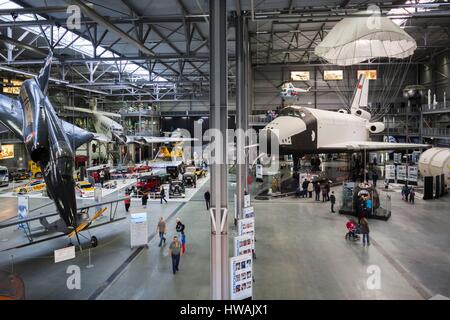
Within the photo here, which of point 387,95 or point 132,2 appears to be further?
point 387,95

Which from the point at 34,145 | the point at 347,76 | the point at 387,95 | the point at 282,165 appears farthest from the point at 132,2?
the point at 387,95

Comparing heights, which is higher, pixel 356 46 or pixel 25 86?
pixel 356 46

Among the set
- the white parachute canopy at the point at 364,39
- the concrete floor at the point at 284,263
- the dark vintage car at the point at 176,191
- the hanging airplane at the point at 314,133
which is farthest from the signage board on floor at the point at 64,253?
the hanging airplane at the point at 314,133

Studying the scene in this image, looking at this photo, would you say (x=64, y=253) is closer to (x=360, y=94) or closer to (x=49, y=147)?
(x=49, y=147)

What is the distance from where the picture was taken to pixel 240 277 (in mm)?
6742

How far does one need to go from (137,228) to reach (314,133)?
13390 mm

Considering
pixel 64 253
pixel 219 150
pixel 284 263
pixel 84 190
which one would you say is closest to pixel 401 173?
pixel 284 263

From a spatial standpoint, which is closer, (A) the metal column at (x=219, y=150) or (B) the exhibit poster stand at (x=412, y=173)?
(A) the metal column at (x=219, y=150)

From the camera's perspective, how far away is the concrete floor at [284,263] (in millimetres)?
7727

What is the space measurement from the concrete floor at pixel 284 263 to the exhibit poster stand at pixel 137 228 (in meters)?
0.34

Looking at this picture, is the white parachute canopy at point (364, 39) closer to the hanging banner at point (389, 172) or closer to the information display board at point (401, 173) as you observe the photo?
the hanging banner at point (389, 172)

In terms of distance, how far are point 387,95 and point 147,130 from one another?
32.4 m
